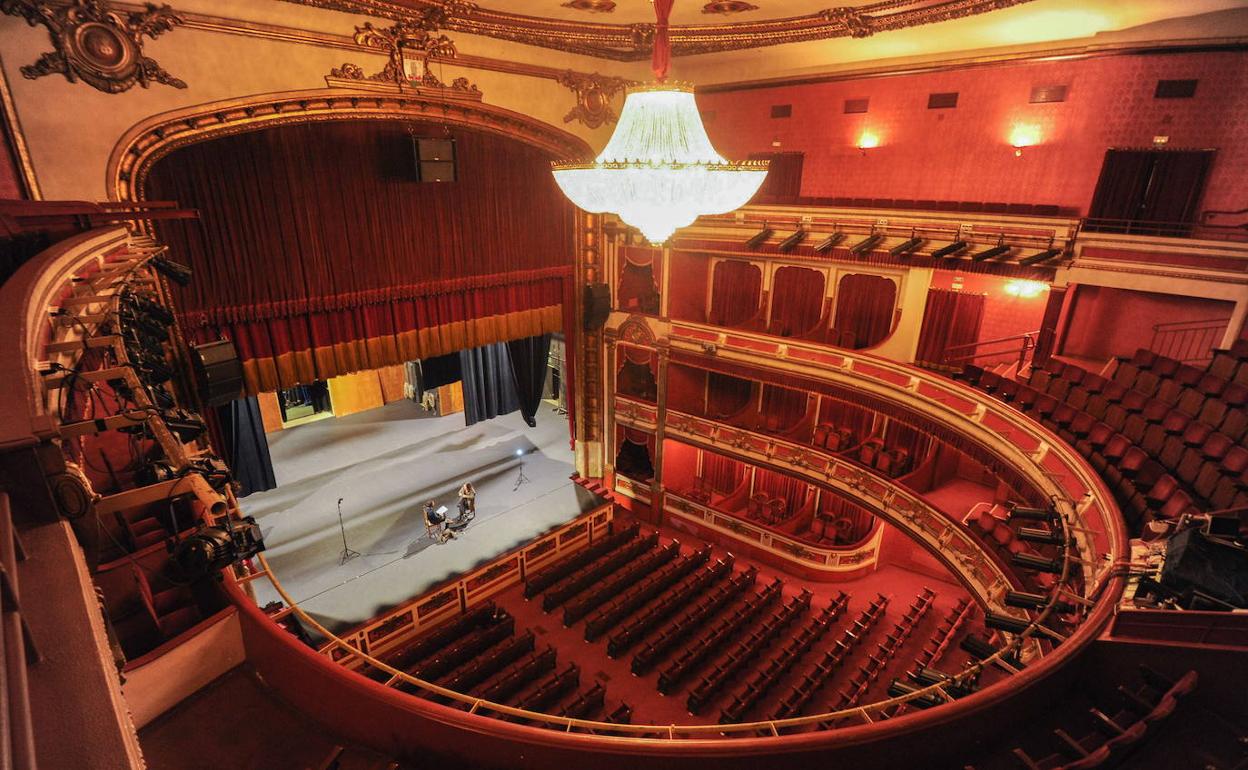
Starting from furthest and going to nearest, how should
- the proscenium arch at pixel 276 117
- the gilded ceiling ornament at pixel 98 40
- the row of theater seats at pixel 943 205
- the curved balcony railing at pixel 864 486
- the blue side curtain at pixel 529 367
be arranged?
the blue side curtain at pixel 529 367
the row of theater seats at pixel 943 205
the curved balcony railing at pixel 864 486
the proscenium arch at pixel 276 117
the gilded ceiling ornament at pixel 98 40

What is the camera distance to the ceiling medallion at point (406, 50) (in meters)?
7.22

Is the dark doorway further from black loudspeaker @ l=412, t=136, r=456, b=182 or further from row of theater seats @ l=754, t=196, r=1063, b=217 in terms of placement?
black loudspeaker @ l=412, t=136, r=456, b=182

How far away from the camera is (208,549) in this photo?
101 inches

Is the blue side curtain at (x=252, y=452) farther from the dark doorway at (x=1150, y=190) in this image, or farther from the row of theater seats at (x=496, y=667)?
the dark doorway at (x=1150, y=190)

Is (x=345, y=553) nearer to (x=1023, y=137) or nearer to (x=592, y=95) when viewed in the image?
(x=592, y=95)

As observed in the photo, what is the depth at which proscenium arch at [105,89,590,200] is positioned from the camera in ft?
20.0

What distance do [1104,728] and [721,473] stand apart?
945 centimetres

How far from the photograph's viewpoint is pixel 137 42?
585cm

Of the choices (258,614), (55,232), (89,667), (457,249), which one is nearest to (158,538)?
(258,614)

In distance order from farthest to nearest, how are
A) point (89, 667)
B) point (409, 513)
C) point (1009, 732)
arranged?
1. point (409, 513)
2. point (1009, 732)
3. point (89, 667)

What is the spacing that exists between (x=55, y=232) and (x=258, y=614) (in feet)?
8.42

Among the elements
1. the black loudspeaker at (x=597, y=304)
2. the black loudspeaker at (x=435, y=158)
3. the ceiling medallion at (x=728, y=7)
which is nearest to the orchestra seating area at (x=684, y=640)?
the black loudspeaker at (x=597, y=304)

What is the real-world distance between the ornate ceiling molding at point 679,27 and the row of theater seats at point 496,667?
784 centimetres

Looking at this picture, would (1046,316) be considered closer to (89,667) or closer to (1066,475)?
(1066,475)
